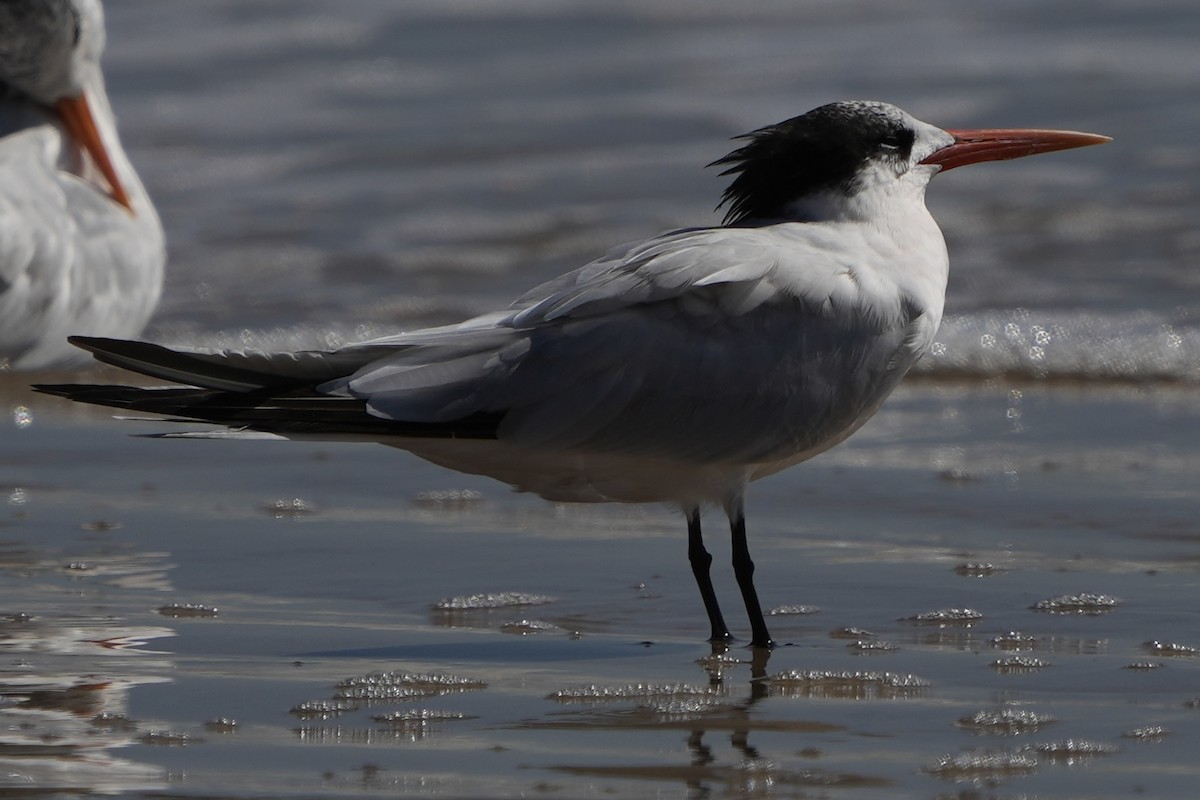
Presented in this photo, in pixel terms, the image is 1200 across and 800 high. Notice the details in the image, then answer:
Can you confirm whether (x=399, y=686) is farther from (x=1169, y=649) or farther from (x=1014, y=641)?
(x=1169, y=649)

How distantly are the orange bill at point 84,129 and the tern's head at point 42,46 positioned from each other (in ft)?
0.11

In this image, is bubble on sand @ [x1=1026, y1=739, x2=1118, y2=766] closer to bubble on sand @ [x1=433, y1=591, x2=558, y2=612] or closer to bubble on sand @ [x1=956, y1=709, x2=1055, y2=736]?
bubble on sand @ [x1=956, y1=709, x2=1055, y2=736]

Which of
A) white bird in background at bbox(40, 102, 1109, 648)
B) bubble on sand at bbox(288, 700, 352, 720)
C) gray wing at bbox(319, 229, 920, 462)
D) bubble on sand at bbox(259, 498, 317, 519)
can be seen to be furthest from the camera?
bubble on sand at bbox(259, 498, 317, 519)

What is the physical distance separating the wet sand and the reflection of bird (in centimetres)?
50

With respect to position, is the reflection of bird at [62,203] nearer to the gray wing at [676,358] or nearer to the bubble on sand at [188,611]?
the bubble on sand at [188,611]

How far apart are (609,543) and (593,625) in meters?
0.68

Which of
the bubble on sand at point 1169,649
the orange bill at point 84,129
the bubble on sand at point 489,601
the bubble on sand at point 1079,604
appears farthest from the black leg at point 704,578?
the orange bill at point 84,129

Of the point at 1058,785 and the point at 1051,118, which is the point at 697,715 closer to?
the point at 1058,785

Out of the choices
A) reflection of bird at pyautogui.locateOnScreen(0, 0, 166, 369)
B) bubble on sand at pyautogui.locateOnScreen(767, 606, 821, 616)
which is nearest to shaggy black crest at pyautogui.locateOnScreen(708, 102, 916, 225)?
bubble on sand at pyautogui.locateOnScreen(767, 606, 821, 616)

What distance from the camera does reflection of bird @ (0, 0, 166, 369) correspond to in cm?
648

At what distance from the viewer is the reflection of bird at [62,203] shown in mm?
6480

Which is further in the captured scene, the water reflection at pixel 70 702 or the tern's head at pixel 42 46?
the tern's head at pixel 42 46

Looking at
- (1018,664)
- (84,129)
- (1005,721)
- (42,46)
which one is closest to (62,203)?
(84,129)

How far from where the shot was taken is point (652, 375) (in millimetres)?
4078
